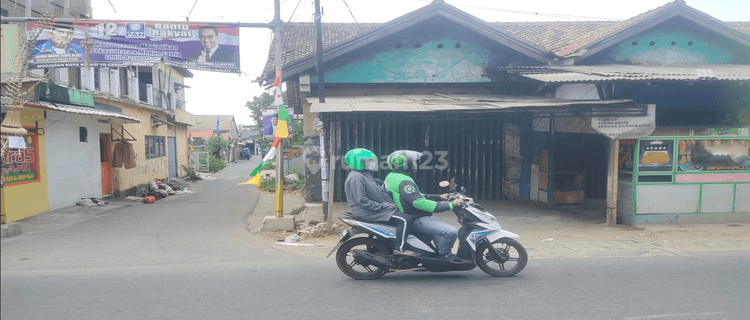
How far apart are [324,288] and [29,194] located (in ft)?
28.8

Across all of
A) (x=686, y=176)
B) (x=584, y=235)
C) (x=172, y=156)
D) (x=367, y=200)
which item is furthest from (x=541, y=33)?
(x=172, y=156)

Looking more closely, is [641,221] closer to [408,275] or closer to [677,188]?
[677,188]

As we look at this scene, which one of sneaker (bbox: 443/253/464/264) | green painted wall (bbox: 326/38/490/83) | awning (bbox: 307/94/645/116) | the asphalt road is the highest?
green painted wall (bbox: 326/38/490/83)

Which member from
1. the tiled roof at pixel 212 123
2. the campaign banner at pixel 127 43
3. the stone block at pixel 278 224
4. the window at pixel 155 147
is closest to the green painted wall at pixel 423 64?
the campaign banner at pixel 127 43

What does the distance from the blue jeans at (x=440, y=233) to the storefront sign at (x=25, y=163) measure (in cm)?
886

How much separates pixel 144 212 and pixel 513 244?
9.97m

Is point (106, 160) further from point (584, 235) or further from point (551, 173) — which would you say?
point (584, 235)

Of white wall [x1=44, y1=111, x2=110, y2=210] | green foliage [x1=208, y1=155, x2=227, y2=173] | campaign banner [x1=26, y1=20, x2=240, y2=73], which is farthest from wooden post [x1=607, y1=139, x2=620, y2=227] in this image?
green foliage [x1=208, y1=155, x2=227, y2=173]

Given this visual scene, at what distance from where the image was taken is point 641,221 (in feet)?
30.2

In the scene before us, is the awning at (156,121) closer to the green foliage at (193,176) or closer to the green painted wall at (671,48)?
the green foliage at (193,176)

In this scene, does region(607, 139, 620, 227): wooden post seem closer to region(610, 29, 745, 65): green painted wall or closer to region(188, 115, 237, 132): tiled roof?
region(610, 29, 745, 65): green painted wall

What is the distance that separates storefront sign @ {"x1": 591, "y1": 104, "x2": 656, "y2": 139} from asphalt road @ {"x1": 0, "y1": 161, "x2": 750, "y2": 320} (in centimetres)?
267

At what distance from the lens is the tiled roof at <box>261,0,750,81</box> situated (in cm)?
1100

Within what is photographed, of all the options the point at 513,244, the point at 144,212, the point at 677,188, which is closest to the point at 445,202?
the point at 513,244
